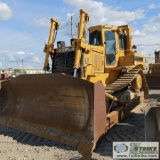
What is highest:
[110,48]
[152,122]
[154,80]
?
[110,48]

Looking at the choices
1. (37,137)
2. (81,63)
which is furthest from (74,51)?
(37,137)

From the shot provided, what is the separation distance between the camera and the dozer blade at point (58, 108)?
17.7 feet

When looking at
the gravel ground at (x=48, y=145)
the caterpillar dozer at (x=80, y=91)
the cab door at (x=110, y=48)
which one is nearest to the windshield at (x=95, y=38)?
the caterpillar dozer at (x=80, y=91)

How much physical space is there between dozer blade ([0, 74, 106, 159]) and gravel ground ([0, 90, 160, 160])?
16 cm

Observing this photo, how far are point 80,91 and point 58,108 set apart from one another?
2.43 feet

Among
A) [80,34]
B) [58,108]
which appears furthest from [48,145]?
[80,34]

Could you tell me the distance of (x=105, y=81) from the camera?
845 cm

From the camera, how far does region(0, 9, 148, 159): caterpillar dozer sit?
549 cm

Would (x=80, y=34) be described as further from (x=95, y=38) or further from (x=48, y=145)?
(x=48, y=145)

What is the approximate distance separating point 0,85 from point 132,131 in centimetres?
337

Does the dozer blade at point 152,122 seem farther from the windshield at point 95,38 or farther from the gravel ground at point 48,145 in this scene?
the windshield at point 95,38

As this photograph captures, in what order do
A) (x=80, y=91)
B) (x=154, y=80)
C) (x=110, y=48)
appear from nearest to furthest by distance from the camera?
(x=80, y=91)
(x=110, y=48)
(x=154, y=80)

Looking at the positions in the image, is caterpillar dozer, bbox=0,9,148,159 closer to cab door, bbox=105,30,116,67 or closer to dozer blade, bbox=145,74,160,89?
cab door, bbox=105,30,116,67

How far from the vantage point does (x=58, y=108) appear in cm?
608
